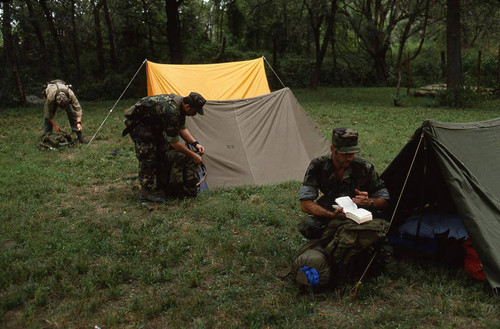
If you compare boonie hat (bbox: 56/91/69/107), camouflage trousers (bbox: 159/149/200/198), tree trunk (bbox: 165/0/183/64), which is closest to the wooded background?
tree trunk (bbox: 165/0/183/64)

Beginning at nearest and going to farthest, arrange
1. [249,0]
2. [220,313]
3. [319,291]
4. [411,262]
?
[220,313] → [319,291] → [411,262] → [249,0]

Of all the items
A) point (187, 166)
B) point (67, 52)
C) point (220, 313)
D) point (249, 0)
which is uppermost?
point (249, 0)

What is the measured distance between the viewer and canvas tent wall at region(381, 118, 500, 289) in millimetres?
3445

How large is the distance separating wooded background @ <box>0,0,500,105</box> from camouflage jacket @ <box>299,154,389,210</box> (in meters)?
14.5

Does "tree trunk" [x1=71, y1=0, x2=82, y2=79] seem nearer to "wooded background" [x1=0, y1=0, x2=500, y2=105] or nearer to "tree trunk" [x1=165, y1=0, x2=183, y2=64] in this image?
"wooded background" [x1=0, y1=0, x2=500, y2=105]

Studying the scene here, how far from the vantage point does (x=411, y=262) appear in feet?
13.1

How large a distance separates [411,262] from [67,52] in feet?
72.1

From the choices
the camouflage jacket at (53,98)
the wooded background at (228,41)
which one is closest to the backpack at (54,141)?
the camouflage jacket at (53,98)

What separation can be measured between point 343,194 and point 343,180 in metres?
0.13

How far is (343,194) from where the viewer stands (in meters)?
3.85

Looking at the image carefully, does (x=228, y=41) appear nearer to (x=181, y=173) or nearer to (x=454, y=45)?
(x=454, y=45)

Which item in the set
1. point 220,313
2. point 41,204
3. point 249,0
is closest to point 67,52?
point 249,0

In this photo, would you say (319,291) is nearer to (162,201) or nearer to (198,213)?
(198,213)

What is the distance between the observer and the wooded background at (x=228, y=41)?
1791cm
